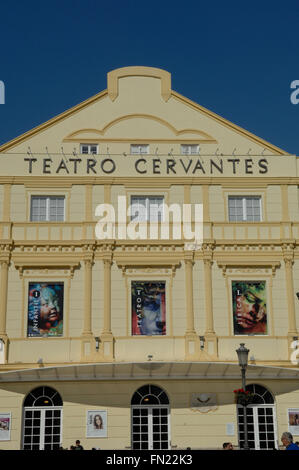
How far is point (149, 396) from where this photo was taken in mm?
27594

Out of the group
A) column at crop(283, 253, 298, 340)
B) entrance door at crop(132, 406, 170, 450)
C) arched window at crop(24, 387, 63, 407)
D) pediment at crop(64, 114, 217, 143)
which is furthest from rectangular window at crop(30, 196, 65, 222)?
column at crop(283, 253, 298, 340)

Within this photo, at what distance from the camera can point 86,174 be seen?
99.9 feet

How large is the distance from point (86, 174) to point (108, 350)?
7968 millimetres

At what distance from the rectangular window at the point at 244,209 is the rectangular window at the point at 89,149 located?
21.3 feet

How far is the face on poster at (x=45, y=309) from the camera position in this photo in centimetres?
2831

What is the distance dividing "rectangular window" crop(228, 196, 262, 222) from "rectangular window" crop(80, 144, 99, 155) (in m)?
6.49

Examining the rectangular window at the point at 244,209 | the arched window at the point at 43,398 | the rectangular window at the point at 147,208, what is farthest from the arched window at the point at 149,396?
the rectangular window at the point at 244,209

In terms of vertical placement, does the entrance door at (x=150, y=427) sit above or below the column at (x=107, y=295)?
below

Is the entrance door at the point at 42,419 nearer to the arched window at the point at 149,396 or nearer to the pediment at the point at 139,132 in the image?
the arched window at the point at 149,396

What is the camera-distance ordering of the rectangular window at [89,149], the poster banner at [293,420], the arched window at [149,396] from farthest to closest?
the rectangular window at [89,149] → the arched window at [149,396] → the poster banner at [293,420]

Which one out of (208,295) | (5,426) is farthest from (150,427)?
(208,295)
